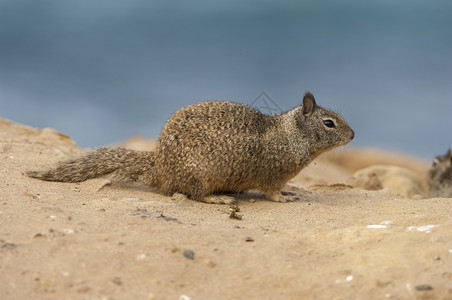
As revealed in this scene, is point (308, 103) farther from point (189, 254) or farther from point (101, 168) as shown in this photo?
point (189, 254)

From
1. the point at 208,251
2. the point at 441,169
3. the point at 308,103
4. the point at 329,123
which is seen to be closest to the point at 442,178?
the point at 441,169

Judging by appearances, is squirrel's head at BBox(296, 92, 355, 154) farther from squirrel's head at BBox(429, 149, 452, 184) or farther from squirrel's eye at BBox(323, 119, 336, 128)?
squirrel's head at BBox(429, 149, 452, 184)

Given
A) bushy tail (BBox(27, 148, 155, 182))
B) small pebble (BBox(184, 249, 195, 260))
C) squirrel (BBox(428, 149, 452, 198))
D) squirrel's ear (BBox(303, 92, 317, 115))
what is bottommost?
small pebble (BBox(184, 249, 195, 260))

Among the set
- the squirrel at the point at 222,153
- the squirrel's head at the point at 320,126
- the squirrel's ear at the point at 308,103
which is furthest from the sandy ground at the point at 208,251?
the squirrel's ear at the point at 308,103

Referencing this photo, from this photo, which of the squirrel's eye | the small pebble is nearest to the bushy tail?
the squirrel's eye

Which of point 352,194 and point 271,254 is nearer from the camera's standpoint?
point 271,254

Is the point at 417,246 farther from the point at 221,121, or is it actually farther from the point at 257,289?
the point at 221,121

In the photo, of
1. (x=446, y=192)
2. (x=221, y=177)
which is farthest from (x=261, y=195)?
(x=446, y=192)
